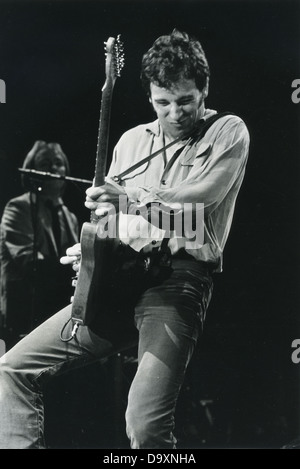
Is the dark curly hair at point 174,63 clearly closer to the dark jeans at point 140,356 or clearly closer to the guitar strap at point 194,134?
the guitar strap at point 194,134

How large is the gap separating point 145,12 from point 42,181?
1.65 meters

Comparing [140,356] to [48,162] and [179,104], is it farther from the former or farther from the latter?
[48,162]

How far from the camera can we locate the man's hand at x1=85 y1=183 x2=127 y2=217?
101 inches

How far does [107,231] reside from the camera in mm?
2594

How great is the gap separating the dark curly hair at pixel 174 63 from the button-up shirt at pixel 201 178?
0.69 feet

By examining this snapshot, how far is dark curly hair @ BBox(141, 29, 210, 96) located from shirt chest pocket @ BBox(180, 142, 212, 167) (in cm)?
29

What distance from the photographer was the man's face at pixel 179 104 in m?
2.76

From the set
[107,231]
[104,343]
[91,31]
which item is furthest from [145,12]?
[104,343]

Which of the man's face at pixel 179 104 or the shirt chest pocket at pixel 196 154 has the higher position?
the man's face at pixel 179 104

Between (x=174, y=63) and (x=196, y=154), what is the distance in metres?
0.43

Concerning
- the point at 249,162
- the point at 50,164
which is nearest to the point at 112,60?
the point at 249,162

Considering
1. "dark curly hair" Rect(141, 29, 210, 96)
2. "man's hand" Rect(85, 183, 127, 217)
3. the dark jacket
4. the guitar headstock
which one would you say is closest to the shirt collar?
"dark curly hair" Rect(141, 29, 210, 96)

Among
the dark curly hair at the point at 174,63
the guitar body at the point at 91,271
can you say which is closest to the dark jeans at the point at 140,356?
the guitar body at the point at 91,271
